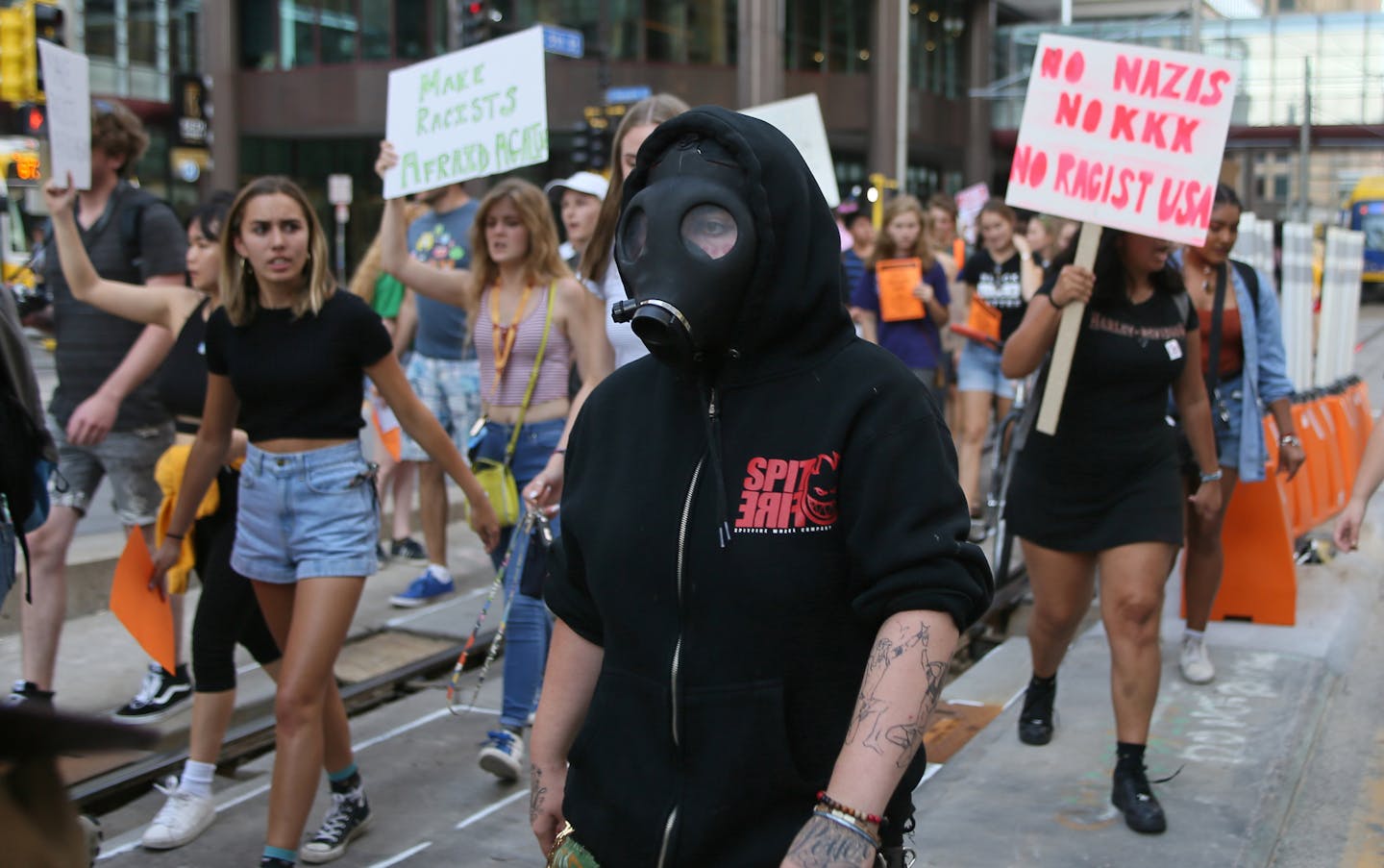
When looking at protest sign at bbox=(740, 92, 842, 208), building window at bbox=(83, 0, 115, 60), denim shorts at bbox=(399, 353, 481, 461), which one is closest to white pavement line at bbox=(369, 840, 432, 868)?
denim shorts at bbox=(399, 353, 481, 461)

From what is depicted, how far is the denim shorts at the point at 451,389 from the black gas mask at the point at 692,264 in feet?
17.8

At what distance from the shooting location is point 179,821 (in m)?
4.48

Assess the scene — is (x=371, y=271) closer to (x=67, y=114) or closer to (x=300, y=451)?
(x=67, y=114)

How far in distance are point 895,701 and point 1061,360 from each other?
2598 millimetres

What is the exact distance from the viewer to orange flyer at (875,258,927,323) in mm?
9609

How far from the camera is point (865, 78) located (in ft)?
137

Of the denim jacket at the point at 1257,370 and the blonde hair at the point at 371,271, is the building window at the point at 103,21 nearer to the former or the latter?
the blonde hair at the point at 371,271

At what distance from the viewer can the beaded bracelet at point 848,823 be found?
199 cm

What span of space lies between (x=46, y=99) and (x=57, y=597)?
1.86 meters

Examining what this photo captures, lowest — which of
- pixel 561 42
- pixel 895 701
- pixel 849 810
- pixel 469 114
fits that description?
pixel 849 810

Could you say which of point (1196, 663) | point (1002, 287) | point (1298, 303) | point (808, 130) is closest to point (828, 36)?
point (1002, 287)

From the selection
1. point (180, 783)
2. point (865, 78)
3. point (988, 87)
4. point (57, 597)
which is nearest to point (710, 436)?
point (180, 783)

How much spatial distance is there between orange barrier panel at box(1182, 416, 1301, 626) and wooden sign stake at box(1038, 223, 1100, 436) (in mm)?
2370

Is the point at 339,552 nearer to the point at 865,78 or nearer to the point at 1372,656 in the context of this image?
the point at 1372,656
